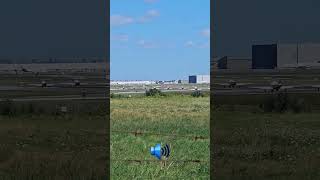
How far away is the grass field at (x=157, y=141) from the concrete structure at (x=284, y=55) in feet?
3.65

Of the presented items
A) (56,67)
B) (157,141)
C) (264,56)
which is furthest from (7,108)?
(264,56)

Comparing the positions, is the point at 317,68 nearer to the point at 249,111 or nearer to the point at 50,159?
the point at 249,111

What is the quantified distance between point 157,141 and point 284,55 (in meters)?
2.66

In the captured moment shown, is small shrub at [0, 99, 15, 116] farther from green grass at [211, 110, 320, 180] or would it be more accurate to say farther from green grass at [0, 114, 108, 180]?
green grass at [211, 110, 320, 180]

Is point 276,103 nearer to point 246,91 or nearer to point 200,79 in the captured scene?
point 246,91

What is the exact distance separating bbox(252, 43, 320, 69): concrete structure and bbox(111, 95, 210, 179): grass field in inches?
43.8

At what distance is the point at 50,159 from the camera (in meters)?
5.35

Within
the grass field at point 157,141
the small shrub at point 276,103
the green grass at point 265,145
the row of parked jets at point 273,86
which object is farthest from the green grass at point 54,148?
the small shrub at point 276,103

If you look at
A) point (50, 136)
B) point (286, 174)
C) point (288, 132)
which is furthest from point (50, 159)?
point (288, 132)

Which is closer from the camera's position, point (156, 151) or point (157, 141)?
point (156, 151)

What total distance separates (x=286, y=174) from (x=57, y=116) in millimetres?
3617

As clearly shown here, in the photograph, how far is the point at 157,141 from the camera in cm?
575

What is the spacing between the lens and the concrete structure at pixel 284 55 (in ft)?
21.7

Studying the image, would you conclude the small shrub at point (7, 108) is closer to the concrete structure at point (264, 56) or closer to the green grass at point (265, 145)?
the green grass at point (265, 145)
